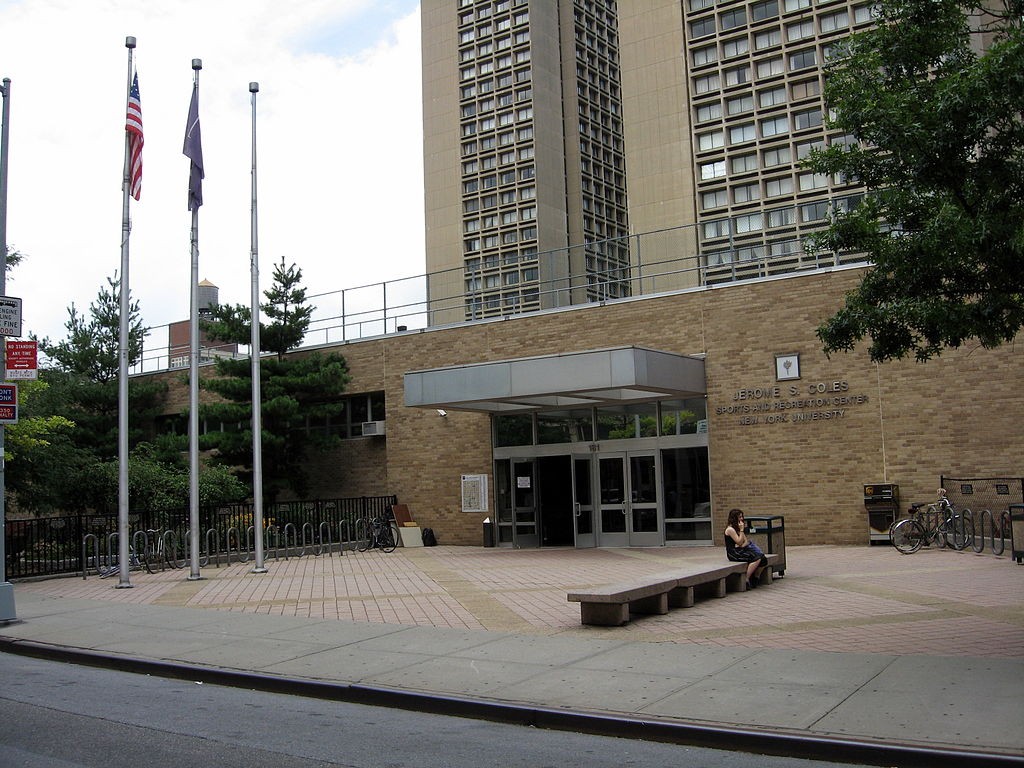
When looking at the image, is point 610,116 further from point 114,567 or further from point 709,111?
point 114,567

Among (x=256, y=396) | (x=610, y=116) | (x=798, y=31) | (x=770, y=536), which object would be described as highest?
(x=610, y=116)

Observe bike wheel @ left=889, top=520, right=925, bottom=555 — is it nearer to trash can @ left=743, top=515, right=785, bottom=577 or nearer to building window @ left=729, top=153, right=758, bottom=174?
trash can @ left=743, top=515, right=785, bottom=577

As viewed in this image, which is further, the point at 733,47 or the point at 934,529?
the point at 733,47

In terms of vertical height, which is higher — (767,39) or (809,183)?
(767,39)

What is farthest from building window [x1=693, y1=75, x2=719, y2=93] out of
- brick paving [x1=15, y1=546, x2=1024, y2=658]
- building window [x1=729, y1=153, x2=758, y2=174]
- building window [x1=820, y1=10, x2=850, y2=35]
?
brick paving [x1=15, y1=546, x2=1024, y2=658]

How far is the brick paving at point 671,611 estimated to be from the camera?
10.4m

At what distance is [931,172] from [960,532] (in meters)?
12.1

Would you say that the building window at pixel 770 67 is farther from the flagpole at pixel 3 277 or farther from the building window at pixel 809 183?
the flagpole at pixel 3 277

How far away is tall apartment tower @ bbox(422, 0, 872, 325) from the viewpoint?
211 ft

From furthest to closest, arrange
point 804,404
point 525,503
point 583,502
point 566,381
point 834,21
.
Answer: point 834,21
point 525,503
point 583,502
point 804,404
point 566,381

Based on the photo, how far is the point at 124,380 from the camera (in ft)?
57.3

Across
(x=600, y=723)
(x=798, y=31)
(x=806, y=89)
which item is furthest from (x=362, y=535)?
(x=798, y=31)

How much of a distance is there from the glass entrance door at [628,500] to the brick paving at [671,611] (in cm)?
133

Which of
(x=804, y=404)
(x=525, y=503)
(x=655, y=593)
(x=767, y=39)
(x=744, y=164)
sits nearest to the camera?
(x=655, y=593)
